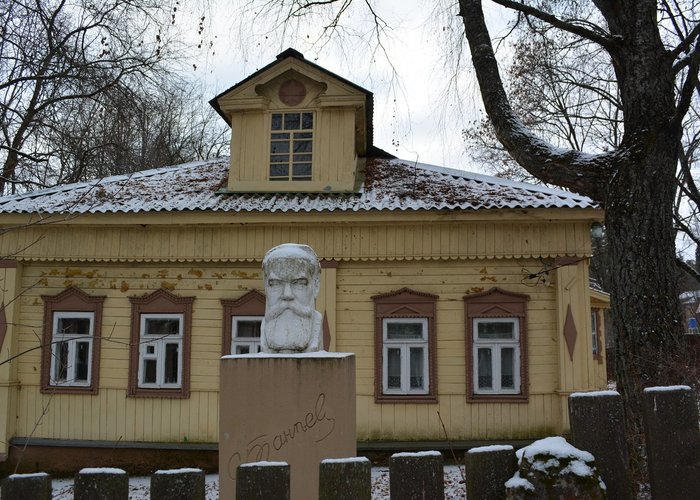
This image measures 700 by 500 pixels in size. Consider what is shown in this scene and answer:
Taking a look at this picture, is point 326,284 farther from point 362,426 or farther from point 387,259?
point 362,426

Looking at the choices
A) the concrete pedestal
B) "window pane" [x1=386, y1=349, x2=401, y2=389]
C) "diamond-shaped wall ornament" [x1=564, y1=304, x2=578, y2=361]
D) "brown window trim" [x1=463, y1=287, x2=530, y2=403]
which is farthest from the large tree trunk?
"window pane" [x1=386, y1=349, x2=401, y2=389]

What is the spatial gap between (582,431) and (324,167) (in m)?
9.67

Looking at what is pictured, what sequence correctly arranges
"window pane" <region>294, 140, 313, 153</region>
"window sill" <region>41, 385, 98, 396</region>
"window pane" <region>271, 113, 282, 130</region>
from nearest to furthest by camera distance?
1. "window sill" <region>41, 385, 98, 396</region>
2. "window pane" <region>294, 140, 313, 153</region>
3. "window pane" <region>271, 113, 282, 130</region>

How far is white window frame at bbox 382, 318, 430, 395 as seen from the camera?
1081 cm

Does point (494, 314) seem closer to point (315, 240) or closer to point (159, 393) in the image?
point (315, 240)

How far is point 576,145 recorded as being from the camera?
26.8 meters

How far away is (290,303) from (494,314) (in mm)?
6294

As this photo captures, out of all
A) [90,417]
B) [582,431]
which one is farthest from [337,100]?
[582,431]

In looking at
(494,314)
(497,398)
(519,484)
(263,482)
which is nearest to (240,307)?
(494,314)

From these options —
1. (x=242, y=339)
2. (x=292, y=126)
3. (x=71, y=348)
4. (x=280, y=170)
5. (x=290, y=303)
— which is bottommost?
(x=71, y=348)

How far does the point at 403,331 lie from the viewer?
36.1ft

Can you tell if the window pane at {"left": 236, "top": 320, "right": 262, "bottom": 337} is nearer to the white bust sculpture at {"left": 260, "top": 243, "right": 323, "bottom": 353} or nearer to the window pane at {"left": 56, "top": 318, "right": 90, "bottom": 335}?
the window pane at {"left": 56, "top": 318, "right": 90, "bottom": 335}

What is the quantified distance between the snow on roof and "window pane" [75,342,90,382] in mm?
2497

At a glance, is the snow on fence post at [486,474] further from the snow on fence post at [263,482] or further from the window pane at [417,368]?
the window pane at [417,368]
